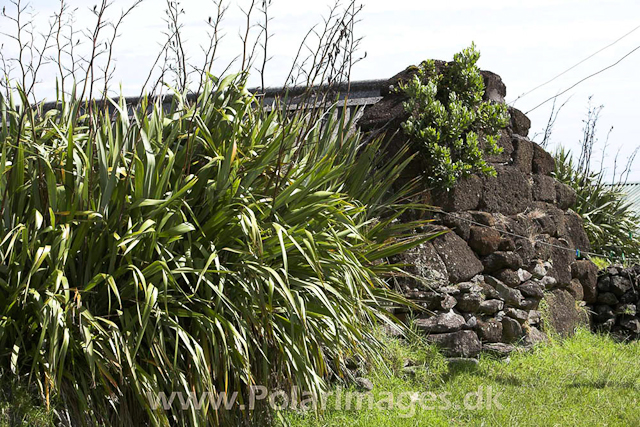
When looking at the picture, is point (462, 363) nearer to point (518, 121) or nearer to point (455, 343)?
point (455, 343)

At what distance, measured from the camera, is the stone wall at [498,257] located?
516 cm

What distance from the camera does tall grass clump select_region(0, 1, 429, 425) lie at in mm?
3143

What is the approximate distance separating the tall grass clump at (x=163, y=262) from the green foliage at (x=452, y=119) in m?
1.66

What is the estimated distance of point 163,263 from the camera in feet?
10.3

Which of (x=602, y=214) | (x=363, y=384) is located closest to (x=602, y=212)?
(x=602, y=214)

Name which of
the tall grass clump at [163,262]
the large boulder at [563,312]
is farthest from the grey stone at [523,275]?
the tall grass clump at [163,262]

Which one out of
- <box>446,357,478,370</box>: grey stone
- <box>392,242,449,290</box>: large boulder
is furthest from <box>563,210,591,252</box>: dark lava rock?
<box>446,357,478,370</box>: grey stone

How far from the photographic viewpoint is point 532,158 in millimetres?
6480

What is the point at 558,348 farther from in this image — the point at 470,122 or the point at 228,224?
the point at 228,224

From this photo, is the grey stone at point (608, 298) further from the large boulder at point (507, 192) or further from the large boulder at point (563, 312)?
the large boulder at point (507, 192)

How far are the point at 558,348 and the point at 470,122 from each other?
6.75ft

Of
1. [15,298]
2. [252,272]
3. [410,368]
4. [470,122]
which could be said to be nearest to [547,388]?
[410,368]

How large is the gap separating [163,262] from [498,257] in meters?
3.31

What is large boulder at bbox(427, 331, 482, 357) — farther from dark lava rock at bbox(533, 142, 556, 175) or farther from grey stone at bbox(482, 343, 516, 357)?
dark lava rock at bbox(533, 142, 556, 175)
